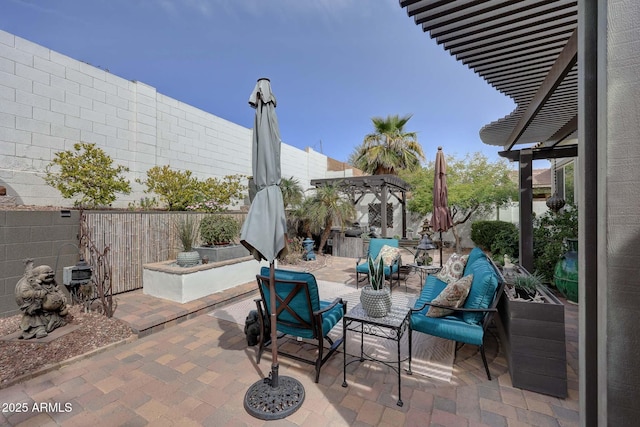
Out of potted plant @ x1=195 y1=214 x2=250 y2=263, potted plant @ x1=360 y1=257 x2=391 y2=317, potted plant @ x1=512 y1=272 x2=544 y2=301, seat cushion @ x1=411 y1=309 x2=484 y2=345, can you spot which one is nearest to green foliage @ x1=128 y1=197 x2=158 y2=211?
potted plant @ x1=195 y1=214 x2=250 y2=263

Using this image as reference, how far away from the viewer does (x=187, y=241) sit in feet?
18.0

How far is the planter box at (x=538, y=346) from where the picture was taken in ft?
7.57

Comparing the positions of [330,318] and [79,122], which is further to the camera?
[79,122]

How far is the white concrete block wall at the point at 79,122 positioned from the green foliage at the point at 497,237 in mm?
9903

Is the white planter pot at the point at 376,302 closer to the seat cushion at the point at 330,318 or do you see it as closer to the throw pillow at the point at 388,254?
the seat cushion at the point at 330,318

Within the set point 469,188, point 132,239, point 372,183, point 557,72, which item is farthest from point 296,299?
point 469,188

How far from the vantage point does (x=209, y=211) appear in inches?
288

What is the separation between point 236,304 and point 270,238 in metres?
3.06

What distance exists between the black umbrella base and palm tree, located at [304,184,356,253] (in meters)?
6.53

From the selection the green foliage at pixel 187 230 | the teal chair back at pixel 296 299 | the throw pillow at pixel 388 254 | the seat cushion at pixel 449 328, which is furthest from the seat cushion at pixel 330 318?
the green foliage at pixel 187 230

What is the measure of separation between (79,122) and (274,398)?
7.88 metres

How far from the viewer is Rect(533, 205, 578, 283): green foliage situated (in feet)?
16.8

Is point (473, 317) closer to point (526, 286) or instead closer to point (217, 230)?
point (526, 286)

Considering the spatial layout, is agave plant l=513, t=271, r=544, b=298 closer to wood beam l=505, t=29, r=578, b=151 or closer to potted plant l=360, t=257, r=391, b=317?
potted plant l=360, t=257, r=391, b=317
